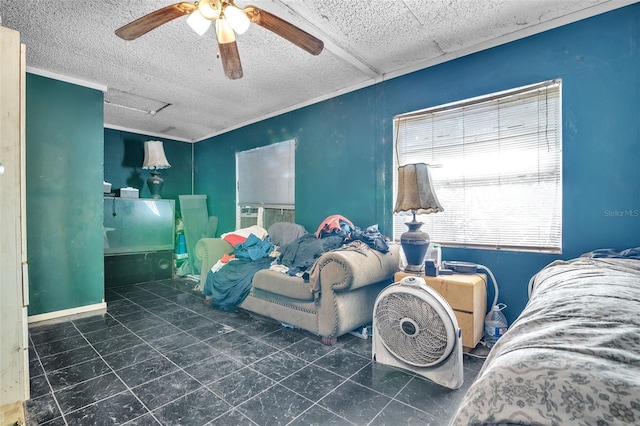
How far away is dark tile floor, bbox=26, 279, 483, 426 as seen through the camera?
5.16 feet

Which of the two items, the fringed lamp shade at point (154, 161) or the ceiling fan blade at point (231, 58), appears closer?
the ceiling fan blade at point (231, 58)

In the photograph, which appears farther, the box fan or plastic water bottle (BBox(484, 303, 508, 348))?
plastic water bottle (BBox(484, 303, 508, 348))

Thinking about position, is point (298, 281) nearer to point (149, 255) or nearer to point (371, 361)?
point (371, 361)

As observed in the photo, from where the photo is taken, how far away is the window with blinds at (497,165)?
7.48ft

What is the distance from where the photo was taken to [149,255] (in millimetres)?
4531

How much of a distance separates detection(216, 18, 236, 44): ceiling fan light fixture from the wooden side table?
2039mm

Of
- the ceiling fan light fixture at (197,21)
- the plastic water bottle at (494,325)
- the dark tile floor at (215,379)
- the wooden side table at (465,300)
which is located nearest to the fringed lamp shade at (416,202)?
the wooden side table at (465,300)

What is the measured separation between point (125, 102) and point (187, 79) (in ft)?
4.10

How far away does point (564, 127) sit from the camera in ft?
7.23

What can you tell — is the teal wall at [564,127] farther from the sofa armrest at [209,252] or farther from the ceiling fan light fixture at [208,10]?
the ceiling fan light fixture at [208,10]

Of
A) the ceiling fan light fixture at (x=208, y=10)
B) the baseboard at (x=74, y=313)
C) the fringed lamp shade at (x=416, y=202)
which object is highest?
the ceiling fan light fixture at (x=208, y=10)

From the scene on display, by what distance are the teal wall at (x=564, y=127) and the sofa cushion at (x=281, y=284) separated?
3.56ft

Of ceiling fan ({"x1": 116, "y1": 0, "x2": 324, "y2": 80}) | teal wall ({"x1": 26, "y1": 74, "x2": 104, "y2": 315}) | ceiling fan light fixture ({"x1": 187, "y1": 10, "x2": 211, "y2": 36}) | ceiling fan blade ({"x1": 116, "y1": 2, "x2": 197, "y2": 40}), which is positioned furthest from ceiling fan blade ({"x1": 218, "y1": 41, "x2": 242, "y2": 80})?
teal wall ({"x1": 26, "y1": 74, "x2": 104, "y2": 315})

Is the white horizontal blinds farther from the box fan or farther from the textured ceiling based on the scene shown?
the box fan
